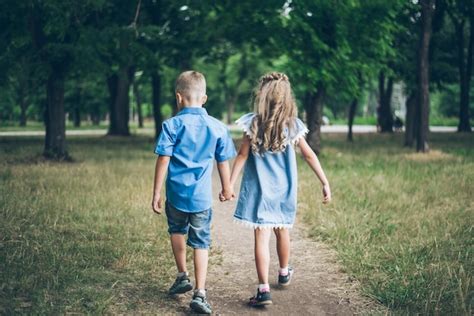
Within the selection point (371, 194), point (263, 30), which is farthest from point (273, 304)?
point (263, 30)

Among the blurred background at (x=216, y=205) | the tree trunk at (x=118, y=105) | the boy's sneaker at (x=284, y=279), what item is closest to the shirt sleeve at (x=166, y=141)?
the blurred background at (x=216, y=205)

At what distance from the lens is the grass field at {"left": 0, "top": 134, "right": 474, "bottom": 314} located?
4.23 metres

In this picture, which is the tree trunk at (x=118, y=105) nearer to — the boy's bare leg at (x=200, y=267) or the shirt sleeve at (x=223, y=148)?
the shirt sleeve at (x=223, y=148)

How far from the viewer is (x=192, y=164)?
13.6ft

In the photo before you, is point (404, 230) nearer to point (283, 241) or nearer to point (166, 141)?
point (283, 241)

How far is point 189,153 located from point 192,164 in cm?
9

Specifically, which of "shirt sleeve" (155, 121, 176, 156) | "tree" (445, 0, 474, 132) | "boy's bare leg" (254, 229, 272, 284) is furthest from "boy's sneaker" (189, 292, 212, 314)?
"tree" (445, 0, 474, 132)

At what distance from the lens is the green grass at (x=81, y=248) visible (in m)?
4.18

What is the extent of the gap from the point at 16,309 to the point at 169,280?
1491 mm

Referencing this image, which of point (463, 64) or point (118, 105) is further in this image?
point (118, 105)

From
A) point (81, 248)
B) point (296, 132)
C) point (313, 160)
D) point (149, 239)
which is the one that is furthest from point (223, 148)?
point (149, 239)

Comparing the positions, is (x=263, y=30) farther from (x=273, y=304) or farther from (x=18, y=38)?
(x=273, y=304)

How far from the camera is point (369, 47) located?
15453mm

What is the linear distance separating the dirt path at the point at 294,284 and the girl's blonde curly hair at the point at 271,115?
4.29 ft
